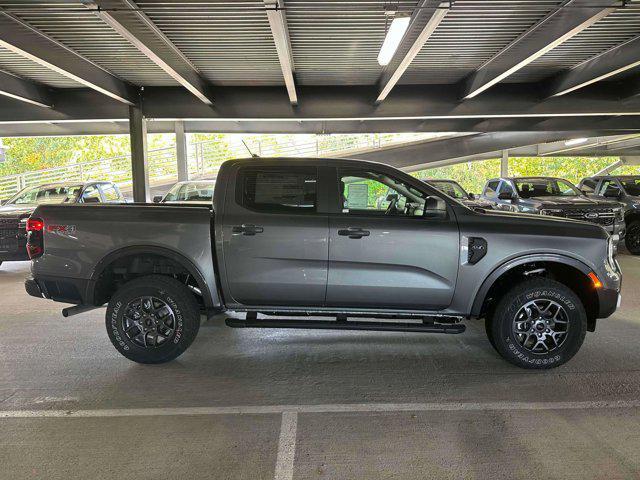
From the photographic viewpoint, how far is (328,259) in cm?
430

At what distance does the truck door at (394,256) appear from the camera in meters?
4.25

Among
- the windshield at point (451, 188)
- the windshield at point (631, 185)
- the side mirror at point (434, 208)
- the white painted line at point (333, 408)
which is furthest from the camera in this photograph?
the windshield at point (451, 188)

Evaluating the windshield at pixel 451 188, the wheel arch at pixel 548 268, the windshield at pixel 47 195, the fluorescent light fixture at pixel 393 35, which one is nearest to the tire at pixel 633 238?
the windshield at pixel 451 188

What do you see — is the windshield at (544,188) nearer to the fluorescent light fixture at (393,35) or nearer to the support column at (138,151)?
the fluorescent light fixture at (393,35)

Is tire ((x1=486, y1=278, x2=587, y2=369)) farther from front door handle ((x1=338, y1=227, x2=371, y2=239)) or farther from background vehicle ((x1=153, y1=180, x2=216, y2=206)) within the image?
background vehicle ((x1=153, y1=180, x2=216, y2=206))

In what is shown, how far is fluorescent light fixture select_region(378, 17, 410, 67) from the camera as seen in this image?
21.4ft

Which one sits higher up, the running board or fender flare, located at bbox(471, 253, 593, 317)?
fender flare, located at bbox(471, 253, 593, 317)

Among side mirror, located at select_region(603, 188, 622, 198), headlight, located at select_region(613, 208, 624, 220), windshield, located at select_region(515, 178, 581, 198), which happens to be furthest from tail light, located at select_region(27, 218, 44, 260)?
side mirror, located at select_region(603, 188, 622, 198)

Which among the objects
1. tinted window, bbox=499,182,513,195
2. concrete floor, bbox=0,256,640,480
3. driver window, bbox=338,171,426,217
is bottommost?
concrete floor, bbox=0,256,640,480

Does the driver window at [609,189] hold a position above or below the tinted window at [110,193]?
above

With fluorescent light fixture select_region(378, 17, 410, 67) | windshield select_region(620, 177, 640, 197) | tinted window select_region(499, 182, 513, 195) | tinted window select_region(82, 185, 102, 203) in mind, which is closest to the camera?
fluorescent light fixture select_region(378, 17, 410, 67)

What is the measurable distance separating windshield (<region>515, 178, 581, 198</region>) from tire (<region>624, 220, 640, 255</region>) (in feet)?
5.07

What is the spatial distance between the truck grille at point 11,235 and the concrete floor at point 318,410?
4.26m

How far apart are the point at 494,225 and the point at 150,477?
3.45 meters
